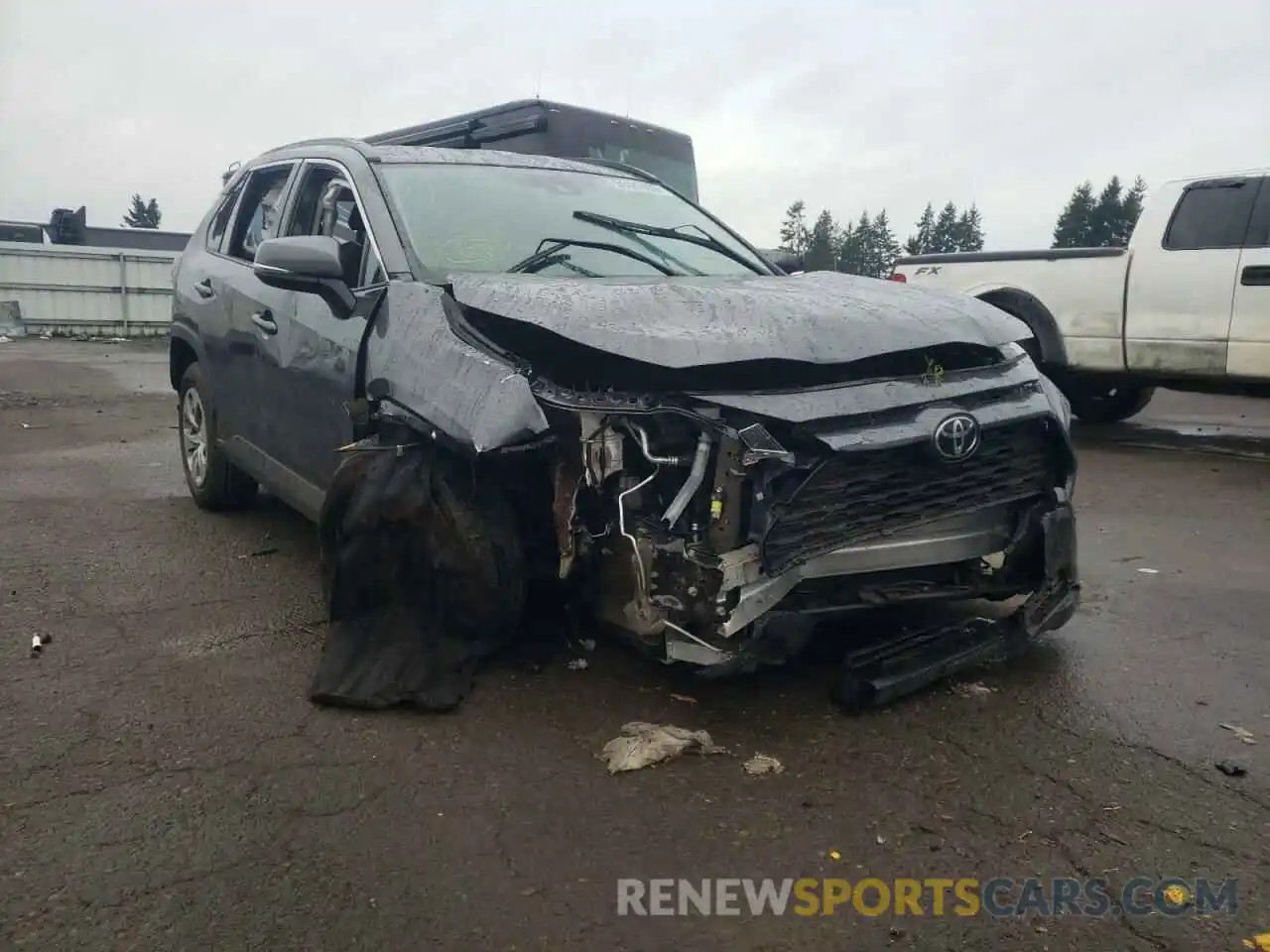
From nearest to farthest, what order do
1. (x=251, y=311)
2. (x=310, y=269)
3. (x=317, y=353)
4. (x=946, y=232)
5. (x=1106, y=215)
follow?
(x=310, y=269)
(x=317, y=353)
(x=251, y=311)
(x=1106, y=215)
(x=946, y=232)

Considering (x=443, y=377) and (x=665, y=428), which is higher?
(x=443, y=377)

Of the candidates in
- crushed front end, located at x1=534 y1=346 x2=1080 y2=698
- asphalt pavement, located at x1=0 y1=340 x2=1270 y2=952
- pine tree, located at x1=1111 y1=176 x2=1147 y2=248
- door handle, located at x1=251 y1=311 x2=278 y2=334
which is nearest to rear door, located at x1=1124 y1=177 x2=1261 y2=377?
asphalt pavement, located at x1=0 y1=340 x2=1270 y2=952

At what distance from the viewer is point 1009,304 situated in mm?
9078

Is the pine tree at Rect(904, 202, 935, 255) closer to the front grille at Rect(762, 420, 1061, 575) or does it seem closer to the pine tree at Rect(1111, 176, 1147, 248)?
the pine tree at Rect(1111, 176, 1147, 248)

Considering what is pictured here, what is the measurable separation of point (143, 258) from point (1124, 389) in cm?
1850

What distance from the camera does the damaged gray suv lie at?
2.99 m

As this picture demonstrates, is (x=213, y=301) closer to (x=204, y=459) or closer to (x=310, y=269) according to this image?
(x=204, y=459)

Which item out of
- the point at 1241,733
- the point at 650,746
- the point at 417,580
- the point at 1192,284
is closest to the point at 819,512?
the point at 650,746

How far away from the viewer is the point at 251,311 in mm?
4730

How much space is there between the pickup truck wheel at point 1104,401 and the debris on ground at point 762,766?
762 centimetres

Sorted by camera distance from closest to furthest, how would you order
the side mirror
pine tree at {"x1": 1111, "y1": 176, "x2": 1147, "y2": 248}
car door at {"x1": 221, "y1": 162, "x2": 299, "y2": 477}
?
the side mirror < car door at {"x1": 221, "y1": 162, "x2": 299, "y2": 477} < pine tree at {"x1": 1111, "y1": 176, "x2": 1147, "y2": 248}

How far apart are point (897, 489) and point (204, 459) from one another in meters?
4.07

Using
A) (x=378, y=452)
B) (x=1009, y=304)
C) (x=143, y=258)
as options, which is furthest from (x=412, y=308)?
(x=143, y=258)

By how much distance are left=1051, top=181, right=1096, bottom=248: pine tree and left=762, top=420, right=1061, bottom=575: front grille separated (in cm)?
6783
